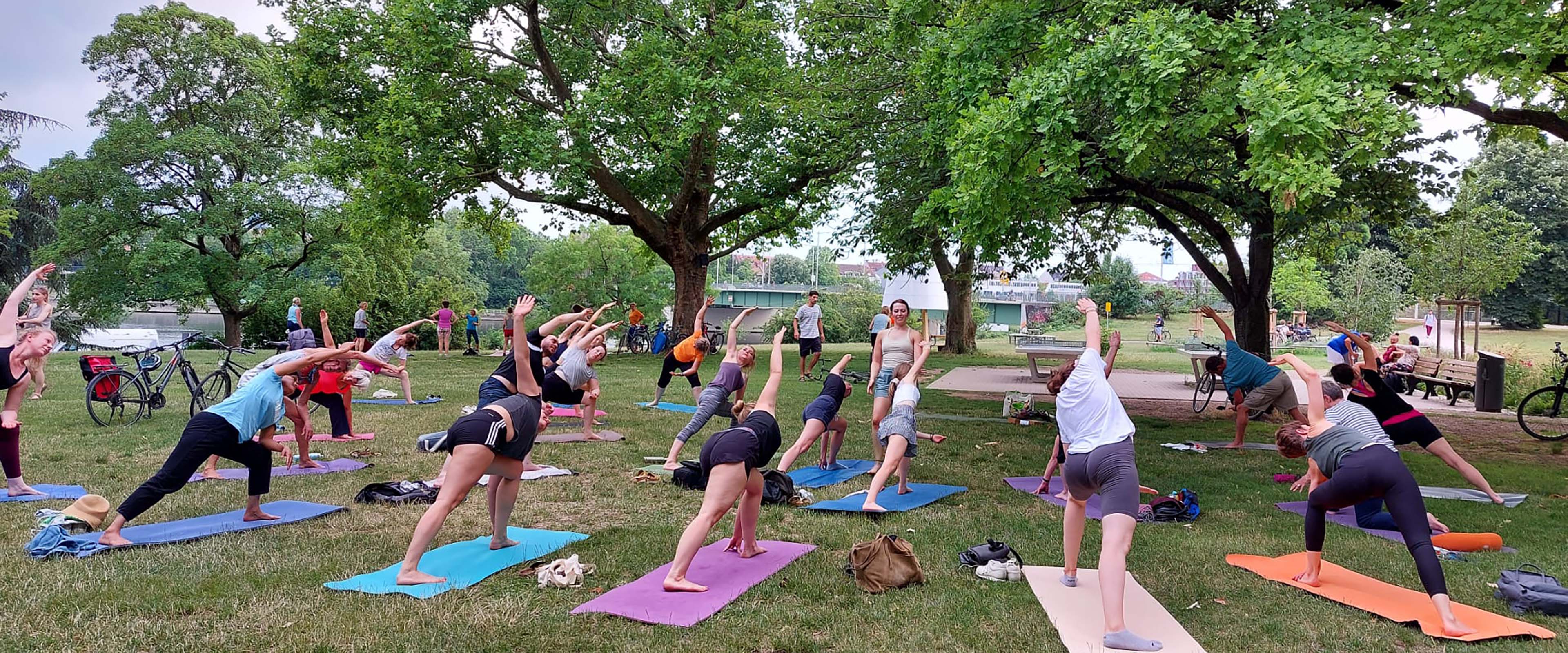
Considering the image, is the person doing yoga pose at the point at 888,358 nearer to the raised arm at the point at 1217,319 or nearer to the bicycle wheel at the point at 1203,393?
the raised arm at the point at 1217,319

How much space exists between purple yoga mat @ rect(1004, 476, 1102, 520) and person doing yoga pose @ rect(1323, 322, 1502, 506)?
2.34 metres

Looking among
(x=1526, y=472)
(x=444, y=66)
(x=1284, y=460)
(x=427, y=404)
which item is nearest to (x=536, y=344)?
(x=427, y=404)

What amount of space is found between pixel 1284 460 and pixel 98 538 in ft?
36.1

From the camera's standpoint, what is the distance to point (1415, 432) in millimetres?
7551

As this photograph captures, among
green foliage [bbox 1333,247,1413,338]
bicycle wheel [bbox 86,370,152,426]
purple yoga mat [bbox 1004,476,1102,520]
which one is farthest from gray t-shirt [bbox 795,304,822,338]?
green foliage [bbox 1333,247,1413,338]

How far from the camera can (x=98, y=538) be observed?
18.5ft

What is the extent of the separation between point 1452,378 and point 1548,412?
247 centimetres

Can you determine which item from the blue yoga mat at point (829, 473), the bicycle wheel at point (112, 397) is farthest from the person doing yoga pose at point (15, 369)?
the blue yoga mat at point (829, 473)

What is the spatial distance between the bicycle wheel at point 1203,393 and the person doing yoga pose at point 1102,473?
9846 millimetres

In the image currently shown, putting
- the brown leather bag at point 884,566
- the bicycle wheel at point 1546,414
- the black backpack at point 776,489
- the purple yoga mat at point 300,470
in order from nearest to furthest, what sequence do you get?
the brown leather bag at point 884,566, the black backpack at point 776,489, the purple yoga mat at point 300,470, the bicycle wheel at point 1546,414

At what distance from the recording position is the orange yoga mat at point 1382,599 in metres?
4.49

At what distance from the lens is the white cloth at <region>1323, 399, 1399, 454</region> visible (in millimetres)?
4945

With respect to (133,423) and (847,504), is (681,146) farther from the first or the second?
(847,504)

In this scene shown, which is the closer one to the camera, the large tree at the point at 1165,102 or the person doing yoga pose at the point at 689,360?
the large tree at the point at 1165,102
